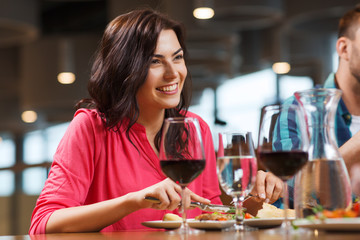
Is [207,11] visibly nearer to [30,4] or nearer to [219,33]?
[30,4]

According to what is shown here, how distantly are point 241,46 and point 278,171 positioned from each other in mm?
8966

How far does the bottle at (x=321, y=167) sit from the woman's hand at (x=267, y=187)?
329mm

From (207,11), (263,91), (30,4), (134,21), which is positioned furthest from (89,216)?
(263,91)

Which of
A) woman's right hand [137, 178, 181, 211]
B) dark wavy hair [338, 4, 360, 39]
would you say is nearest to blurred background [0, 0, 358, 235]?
dark wavy hair [338, 4, 360, 39]

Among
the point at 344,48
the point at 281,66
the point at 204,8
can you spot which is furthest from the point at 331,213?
the point at 281,66

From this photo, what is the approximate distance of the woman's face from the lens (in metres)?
2.07

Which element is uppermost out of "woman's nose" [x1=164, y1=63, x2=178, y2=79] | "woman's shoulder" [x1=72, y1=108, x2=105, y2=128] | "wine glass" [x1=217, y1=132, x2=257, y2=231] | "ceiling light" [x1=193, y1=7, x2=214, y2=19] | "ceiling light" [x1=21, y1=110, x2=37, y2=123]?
"ceiling light" [x1=21, y1=110, x2=37, y2=123]

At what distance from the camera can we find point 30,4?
5.91 meters

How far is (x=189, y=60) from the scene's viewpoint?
3.94 m

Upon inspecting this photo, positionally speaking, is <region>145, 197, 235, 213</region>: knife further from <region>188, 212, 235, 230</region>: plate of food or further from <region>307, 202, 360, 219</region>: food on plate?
<region>307, 202, 360, 219</region>: food on plate

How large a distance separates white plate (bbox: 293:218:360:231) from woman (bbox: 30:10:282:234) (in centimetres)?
77

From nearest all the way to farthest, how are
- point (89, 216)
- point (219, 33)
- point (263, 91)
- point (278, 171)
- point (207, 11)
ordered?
point (278, 171) → point (89, 216) → point (207, 11) → point (219, 33) → point (263, 91)

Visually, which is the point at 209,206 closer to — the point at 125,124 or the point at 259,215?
the point at 259,215

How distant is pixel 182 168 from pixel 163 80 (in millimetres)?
892
